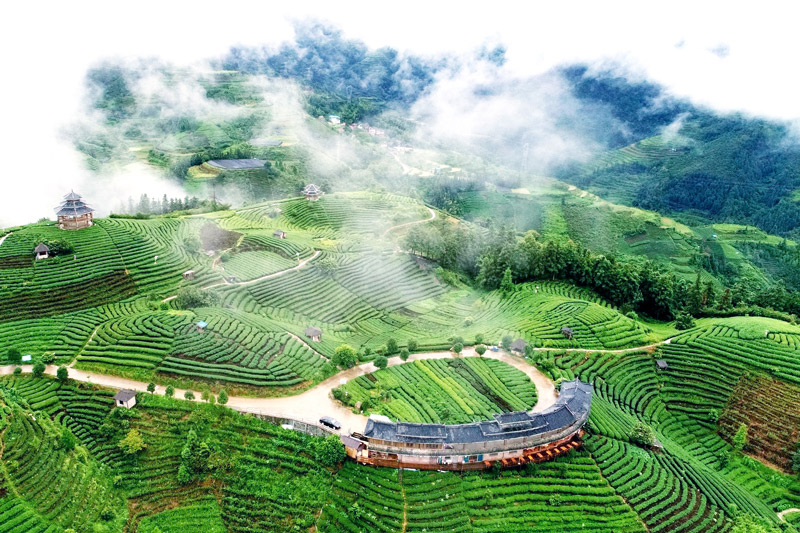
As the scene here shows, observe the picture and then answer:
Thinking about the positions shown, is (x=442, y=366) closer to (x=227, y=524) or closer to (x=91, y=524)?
(x=227, y=524)

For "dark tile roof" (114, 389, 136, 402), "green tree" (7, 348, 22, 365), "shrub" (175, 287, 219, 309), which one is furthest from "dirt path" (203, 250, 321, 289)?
"dark tile roof" (114, 389, 136, 402)

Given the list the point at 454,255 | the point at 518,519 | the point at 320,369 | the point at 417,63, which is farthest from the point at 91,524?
the point at 417,63

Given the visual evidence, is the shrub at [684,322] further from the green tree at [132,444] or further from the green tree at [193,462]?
the green tree at [132,444]

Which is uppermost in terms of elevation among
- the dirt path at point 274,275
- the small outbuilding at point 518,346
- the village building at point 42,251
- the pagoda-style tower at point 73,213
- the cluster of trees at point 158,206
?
the pagoda-style tower at point 73,213

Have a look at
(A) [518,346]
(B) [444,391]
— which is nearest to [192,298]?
(B) [444,391]

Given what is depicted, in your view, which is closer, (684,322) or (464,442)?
(464,442)

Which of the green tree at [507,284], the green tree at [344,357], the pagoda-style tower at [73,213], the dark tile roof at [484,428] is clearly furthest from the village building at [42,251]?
the green tree at [507,284]

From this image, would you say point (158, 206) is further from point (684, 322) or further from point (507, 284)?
point (684, 322)
